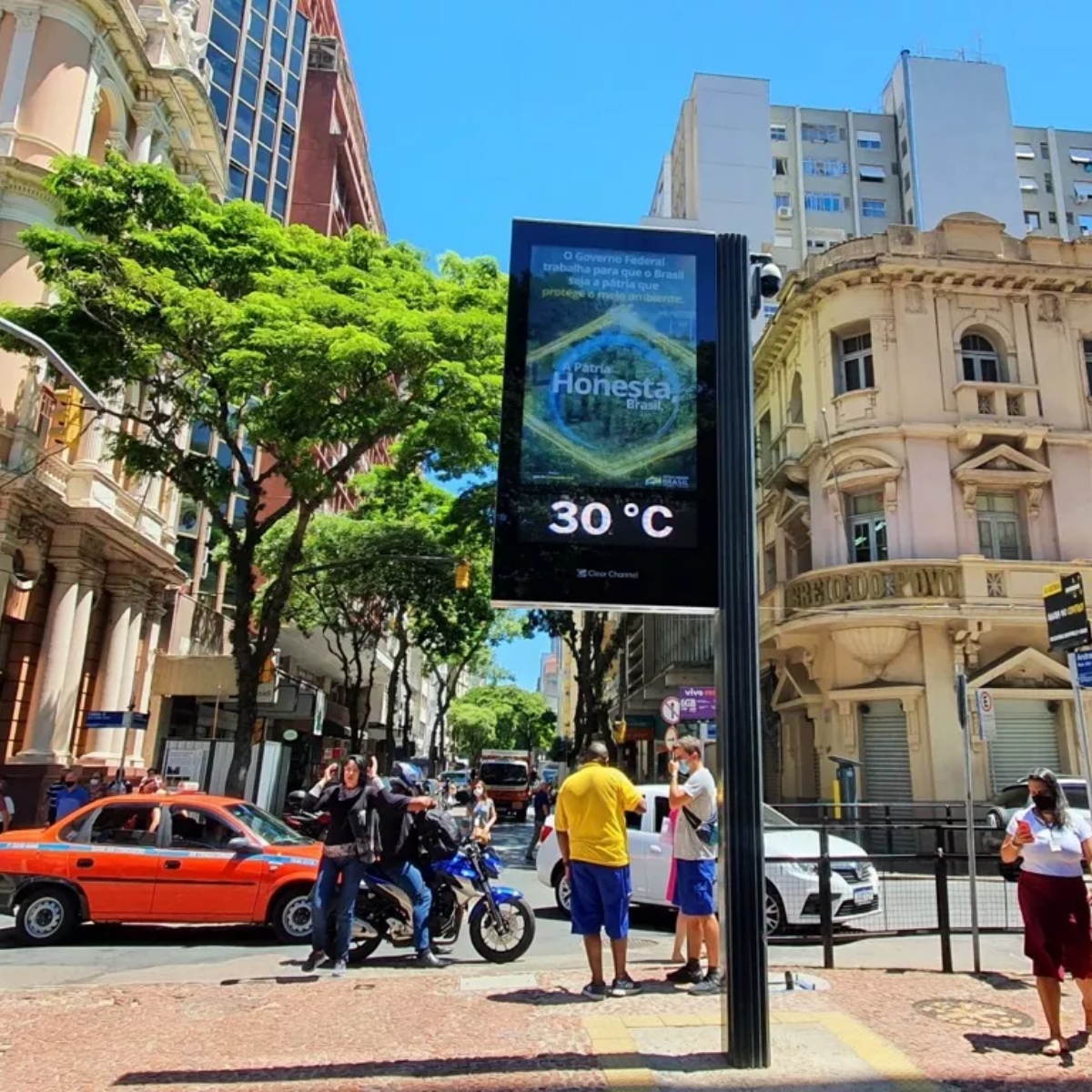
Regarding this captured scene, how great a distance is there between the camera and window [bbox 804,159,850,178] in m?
56.7

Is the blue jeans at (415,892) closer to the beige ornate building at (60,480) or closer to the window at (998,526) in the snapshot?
the beige ornate building at (60,480)

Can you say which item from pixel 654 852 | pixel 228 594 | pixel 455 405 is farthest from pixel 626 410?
pixel 228 594

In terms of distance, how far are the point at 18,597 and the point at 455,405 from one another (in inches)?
408

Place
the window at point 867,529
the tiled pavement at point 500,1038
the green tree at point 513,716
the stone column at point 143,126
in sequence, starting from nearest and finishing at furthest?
1. the tiled pavement at point 500,1038
2. the window at point 867,529
3. the stone column at point 143,126
4. the green tree at point 513,716

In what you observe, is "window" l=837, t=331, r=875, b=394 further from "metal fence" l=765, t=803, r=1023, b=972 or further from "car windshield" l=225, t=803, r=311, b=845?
"car windshield" l=225, t=803, r=311, b=845

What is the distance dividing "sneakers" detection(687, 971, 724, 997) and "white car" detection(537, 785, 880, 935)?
1588 mm

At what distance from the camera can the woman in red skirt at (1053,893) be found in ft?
18.0

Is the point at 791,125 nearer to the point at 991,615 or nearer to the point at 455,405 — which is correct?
the point at 991,615

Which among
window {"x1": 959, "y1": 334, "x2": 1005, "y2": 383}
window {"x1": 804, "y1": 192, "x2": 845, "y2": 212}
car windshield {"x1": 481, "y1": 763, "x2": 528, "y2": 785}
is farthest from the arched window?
window {"x1": 804, "y1": 192, "x2": 845, "y2": 212}

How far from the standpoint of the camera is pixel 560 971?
7504 millimetres

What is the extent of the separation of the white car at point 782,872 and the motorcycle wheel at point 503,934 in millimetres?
1977

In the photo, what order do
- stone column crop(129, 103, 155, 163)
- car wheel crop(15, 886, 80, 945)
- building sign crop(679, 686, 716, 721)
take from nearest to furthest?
car wheel crop(15, 886, 80, 945), building sign crop(679, 686, 716, 721), stone column crop(129, 103, 155, 163)

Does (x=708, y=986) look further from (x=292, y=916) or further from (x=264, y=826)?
(x=264, y=826)

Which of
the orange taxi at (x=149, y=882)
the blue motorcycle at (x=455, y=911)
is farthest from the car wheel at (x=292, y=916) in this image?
the blue motorcycle at (x=455, y=911)
